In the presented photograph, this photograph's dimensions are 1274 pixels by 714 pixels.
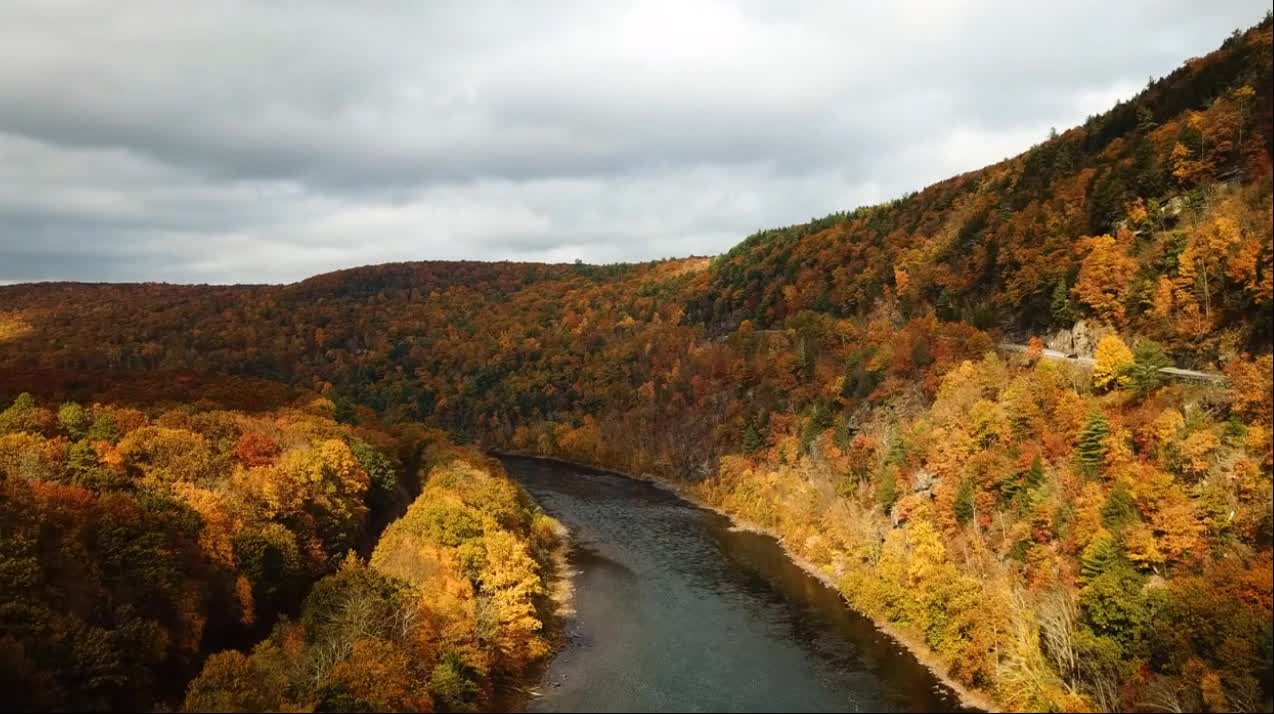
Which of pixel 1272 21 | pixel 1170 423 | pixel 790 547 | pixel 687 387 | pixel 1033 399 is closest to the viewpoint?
pixel 1170 423

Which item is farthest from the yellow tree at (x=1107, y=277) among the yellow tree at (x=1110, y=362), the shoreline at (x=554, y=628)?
the shoreline at (x=554, y=628)

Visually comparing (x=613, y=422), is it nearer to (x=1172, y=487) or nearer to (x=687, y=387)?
(x=687, y=387)

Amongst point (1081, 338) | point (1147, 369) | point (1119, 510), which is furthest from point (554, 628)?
point (1081, 338)

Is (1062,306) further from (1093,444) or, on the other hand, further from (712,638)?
(712,638)

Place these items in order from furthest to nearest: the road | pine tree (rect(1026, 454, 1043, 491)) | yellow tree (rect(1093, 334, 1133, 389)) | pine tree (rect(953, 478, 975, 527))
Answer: pine tree (rect(953, 478, 975, 527))
yellow tree (rect(1093, 334, 1133, 389))
pine tree (rect(1026, 454, 1043, 491))
the road

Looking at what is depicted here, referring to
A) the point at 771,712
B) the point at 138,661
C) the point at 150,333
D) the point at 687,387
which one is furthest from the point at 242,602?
the point at 150,333

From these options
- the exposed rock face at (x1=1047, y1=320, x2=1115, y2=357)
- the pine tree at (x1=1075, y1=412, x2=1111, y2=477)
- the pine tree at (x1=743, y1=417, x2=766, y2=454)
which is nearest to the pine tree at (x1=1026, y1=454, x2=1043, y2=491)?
the pine tree at (x1=1075, y1=412, x2=1111, y2=477)

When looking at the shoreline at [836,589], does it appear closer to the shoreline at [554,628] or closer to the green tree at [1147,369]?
the shoreline at [554,628]

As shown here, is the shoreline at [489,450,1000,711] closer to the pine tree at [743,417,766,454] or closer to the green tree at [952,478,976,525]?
the pine tree at [743,417,766,454]
